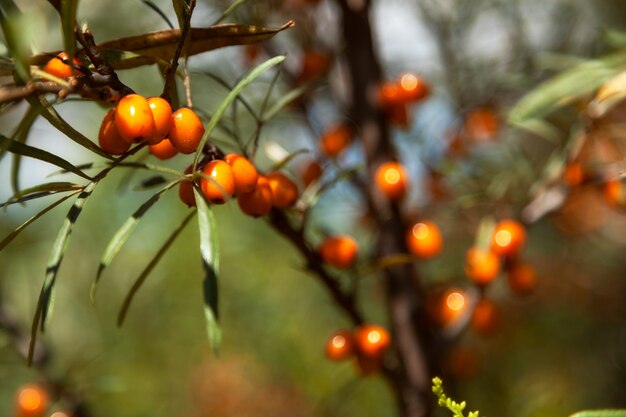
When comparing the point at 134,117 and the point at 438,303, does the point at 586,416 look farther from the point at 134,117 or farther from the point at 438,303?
the point at 438,303

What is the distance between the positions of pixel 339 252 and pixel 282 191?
18cm

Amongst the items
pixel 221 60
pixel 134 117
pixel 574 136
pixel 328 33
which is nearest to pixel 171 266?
pixel 221 60

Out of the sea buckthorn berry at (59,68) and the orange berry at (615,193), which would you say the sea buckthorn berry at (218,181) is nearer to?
the sea buckthorn berry at (59,68)

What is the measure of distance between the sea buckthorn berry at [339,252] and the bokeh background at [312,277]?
29 cm

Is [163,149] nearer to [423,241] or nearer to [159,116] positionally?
[159,116]

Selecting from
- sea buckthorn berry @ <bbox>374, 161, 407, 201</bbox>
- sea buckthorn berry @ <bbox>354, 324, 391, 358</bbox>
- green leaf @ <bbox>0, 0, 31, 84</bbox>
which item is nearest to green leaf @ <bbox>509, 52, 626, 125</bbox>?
sea buckthorn berry @ <bbox>374, 161, 407, 201</bbox>

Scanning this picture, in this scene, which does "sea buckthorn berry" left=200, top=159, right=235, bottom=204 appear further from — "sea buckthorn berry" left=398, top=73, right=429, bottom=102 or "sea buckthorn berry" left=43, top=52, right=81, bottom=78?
"sea buckthorn berry" left=398, top=73, right=429, bottom=102

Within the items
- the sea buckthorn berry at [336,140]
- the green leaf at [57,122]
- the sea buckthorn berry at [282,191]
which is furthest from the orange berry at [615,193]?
the green leaf at [57,122]

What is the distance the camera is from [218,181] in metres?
0.46

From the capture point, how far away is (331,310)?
1.50 metres

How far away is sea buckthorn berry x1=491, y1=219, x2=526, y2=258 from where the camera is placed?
894 millimetres

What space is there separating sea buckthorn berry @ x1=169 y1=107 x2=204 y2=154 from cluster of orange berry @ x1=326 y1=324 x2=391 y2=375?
1.30 ft

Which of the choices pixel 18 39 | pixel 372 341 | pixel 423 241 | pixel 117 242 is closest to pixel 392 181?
pixel 423 241

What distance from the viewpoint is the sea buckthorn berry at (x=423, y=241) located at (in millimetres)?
880
